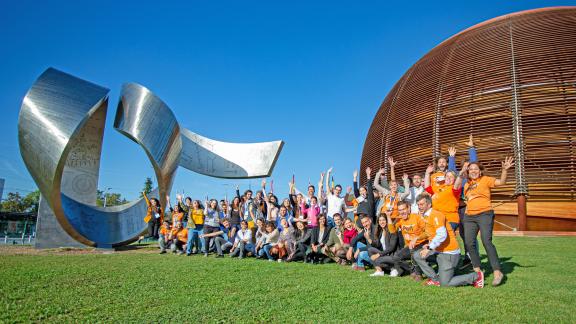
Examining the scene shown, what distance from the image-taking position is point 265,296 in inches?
182

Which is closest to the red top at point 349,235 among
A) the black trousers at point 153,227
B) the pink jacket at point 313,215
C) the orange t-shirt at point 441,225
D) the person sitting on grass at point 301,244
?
the person sitting on grass at point 301,244

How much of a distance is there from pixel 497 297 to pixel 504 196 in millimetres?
14625

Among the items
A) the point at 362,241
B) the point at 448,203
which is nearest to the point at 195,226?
the point at 362,241

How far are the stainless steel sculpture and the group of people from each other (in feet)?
4.78

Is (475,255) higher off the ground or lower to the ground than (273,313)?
higher

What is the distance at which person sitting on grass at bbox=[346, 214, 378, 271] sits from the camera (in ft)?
24.7

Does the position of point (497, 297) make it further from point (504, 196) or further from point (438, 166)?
point (504, 196)

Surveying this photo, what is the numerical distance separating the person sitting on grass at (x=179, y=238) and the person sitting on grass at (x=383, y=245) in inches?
244

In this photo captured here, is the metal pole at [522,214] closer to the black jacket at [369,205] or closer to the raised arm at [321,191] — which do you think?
the raised arm at [321,191]

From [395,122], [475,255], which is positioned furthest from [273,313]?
[395,122]

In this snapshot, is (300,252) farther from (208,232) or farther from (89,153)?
(89,153)

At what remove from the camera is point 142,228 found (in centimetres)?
1370

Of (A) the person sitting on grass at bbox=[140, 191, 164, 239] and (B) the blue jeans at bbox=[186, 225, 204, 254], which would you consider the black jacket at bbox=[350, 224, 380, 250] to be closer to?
(B) the blue jeans at bbox=[186, 225, 204, 254]

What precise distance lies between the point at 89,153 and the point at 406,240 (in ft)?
41.5
